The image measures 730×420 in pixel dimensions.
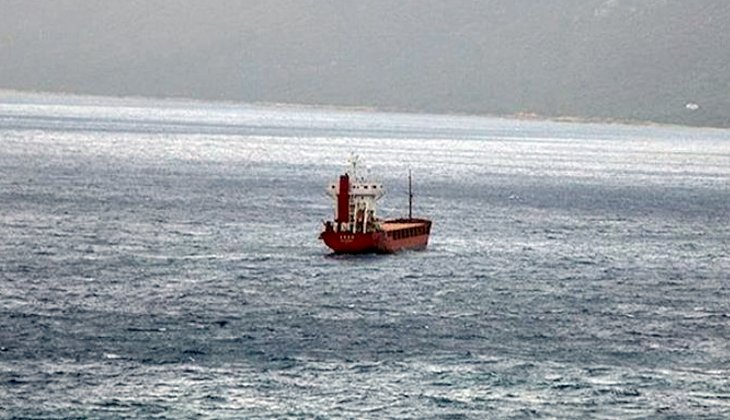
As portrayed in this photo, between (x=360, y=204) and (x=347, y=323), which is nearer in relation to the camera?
(x=347, y=323)

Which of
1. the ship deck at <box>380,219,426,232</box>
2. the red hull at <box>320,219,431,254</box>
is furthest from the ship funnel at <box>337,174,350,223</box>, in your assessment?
the ship deck at <box>380,219,426,232</box>

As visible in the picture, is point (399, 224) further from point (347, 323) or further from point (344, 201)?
point (347, 323)

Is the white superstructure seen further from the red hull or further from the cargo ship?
the red hull

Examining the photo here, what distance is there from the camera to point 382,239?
13288cm

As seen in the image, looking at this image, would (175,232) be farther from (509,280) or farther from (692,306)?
(692,306)

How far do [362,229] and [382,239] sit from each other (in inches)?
63.7

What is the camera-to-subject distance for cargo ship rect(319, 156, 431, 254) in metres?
131

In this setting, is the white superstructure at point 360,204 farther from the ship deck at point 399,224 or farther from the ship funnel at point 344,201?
the ship deck at point 399,224

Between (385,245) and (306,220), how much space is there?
30545 mm

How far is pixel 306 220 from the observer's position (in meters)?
163

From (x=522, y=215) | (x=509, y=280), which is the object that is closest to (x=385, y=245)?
(x=509, y=280)

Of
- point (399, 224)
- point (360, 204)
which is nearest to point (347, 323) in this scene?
point (360, 204)

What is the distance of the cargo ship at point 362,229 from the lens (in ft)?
429

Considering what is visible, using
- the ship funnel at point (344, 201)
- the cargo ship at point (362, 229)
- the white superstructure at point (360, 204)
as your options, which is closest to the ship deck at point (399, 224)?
the cargo ship at point (362, 229)
